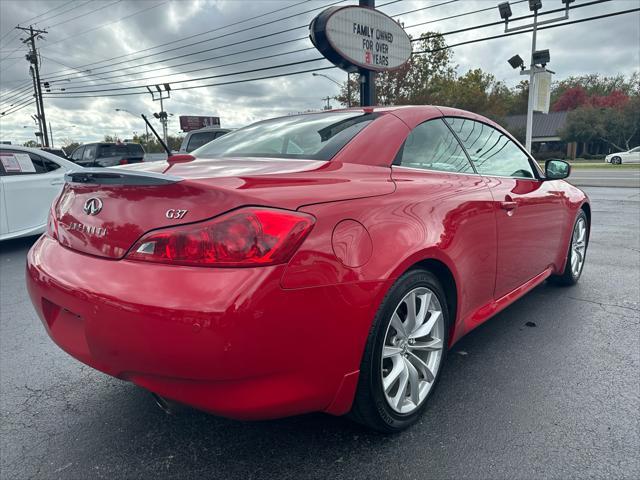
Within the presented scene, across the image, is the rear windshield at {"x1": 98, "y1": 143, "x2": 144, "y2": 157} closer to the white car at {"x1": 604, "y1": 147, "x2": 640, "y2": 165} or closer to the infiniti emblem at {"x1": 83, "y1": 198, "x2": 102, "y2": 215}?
the infiniti emblem at {"x1": 83, "y1": 198, "x2": 102, "y2": 215}

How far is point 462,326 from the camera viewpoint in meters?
2.39

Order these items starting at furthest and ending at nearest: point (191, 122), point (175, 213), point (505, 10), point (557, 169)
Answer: point (191, 122), point (505, 10), point (557, 169), point (175, 213)

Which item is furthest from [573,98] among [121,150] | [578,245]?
[578,245]

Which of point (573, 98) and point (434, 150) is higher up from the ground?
point (573, 98)

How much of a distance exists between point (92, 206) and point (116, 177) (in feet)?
0.58

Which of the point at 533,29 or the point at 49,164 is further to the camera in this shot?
the point at 533,29

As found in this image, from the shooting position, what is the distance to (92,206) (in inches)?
71.7

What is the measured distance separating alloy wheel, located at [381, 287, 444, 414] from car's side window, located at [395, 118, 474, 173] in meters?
0.70

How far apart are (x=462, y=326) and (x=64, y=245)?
1.95 metres

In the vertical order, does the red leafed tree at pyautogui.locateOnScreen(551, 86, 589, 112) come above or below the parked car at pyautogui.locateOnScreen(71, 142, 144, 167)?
above

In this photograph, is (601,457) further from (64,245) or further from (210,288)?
(64,245)

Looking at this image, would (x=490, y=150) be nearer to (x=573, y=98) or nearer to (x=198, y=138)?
(x=198, y=138)

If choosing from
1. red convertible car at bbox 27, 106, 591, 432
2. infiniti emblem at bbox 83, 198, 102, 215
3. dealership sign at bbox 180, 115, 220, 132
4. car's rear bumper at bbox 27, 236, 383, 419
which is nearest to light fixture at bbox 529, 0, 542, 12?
red convertible car at bbox 27, 106, 591, 432

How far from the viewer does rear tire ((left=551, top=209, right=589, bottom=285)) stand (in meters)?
3.91
